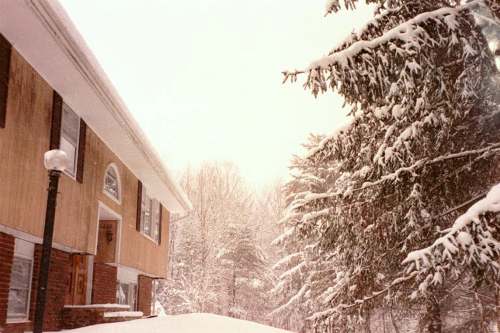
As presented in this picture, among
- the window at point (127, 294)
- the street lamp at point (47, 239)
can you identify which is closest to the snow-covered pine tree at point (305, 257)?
the window at point (127, 294)

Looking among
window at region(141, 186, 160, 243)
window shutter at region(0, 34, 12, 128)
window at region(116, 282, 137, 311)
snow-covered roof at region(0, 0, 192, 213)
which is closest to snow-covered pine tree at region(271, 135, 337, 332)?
window at region(141, 186, 160, 243)

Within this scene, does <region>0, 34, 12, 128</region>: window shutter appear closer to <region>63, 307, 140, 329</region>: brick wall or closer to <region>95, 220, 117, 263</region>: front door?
<region>63, 307, 140, 329</region>: brick wall

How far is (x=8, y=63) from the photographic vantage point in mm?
8406

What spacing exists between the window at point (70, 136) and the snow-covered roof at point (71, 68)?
0.19 m

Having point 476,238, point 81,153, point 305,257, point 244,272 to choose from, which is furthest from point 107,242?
point 244,272

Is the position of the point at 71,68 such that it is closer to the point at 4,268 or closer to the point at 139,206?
the point at 4,268

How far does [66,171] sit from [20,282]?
254cm

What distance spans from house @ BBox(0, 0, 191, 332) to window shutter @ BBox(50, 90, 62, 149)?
21mm

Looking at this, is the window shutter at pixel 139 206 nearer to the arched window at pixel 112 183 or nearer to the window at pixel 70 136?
the arched window at pixel 112 183

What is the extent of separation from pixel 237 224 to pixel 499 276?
31.6 m

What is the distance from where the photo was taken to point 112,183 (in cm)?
1523

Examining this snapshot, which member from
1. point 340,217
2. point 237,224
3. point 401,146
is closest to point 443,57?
point 401,146

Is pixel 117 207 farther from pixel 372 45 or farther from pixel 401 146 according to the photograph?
pixel 372 45

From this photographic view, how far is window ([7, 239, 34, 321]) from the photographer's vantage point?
9477 mm
